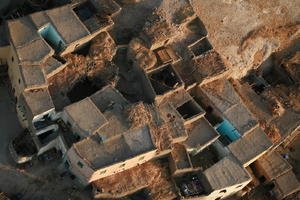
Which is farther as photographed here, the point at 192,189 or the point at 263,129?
the point at 263,129

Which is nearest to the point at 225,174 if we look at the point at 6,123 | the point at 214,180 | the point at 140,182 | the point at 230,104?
the point at 214,180

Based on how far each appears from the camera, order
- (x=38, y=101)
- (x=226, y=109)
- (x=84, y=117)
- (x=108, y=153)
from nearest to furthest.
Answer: (x=108, y=153) → (x=84, y=117) → (x=38, y=101) → (x=226, y=109)

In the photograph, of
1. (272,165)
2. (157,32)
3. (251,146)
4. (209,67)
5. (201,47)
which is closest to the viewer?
(251,146)

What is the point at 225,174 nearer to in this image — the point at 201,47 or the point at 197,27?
the point at 201,47

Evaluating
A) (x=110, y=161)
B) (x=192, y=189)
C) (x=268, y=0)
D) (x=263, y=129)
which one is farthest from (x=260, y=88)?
(x=110, y=161)

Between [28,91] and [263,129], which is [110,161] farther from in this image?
[263,129]

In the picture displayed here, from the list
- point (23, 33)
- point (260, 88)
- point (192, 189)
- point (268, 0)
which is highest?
point (23, 33)

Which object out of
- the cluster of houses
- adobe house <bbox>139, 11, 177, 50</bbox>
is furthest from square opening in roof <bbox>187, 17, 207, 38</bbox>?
adobe house <bbox>139, 11, 177, 50</bbox>

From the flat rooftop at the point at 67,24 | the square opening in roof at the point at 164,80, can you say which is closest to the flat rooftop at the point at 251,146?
the square opening in roof at the point at 164,80
